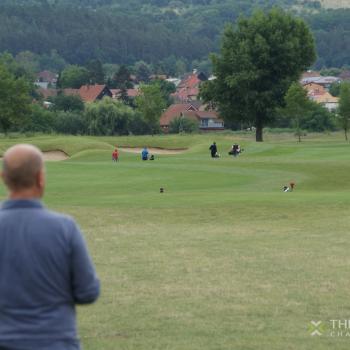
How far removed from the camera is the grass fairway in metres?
12.8

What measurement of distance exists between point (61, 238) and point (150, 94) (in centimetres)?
10052

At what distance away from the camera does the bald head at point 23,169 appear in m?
7.19

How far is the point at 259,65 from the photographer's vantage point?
93.8m

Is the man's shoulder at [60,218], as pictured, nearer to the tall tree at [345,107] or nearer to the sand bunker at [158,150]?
the sand bunker at [158,150]

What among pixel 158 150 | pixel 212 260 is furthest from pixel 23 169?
pixel 158 150

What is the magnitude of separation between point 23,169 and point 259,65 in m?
87.4

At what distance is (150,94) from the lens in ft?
352

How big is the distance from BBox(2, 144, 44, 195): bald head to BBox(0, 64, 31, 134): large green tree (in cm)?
8693

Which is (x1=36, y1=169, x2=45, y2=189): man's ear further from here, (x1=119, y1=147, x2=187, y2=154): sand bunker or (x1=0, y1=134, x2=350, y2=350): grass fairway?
(x1=119, y1=147, x2=187, y2=154): sand bunker

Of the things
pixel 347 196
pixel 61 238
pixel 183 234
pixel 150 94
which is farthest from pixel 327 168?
pixel 150 94

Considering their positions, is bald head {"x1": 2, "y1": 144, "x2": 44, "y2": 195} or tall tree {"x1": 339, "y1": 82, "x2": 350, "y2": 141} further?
tall tree {"x1": 339, "y1": 82, "x2": 350, "y2": 141}

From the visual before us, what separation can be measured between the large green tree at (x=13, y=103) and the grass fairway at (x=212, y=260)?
49.8 m

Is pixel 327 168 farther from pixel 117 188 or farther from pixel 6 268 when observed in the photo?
pixel 6 268

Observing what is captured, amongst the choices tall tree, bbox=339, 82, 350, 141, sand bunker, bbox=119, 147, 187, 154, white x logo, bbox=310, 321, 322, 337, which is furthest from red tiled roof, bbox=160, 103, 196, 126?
white x logo, bbox=310, 321, 322, 337
